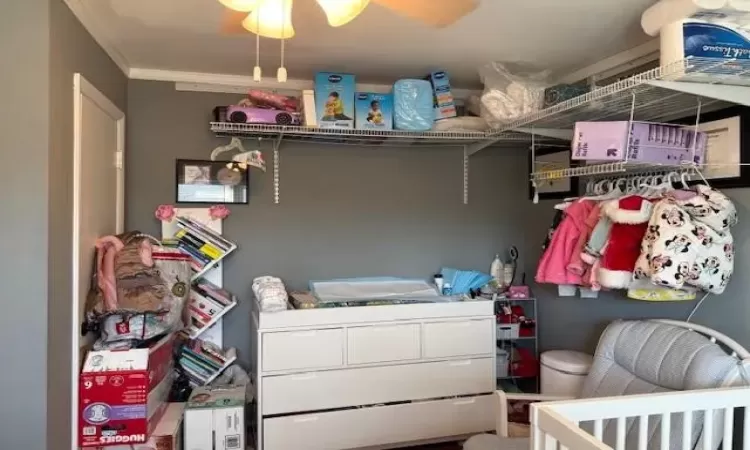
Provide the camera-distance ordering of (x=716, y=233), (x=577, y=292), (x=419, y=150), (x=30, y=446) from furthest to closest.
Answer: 1. (x=419, y=150)
2. (x=577, y=292)
3. (x=716, y=233)
4. (x=30, y=446)

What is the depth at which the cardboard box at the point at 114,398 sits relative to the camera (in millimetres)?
2258

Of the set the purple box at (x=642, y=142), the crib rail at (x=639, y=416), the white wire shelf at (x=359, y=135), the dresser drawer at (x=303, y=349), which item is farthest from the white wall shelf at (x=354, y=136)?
the crib rail at (x=639, y=416)

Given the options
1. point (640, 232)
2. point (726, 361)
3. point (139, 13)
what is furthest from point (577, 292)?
point (139, 13)

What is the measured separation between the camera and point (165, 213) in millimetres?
3033

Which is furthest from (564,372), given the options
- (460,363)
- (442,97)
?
(442,97)

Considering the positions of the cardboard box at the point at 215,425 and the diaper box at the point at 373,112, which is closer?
the cardboard box at the point at 215,425

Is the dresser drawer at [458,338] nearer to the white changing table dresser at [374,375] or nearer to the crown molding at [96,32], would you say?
the white changing table dresser at [374,375]

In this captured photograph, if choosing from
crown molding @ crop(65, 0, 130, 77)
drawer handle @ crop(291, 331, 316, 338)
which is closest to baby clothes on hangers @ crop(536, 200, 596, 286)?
drawer handle @ crop(291, 331, 316, 338)

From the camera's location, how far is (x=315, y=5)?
2.12m

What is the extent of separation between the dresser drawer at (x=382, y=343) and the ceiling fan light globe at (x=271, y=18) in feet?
5.24

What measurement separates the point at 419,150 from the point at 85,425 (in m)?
2.36

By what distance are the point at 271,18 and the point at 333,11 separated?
0.26 m

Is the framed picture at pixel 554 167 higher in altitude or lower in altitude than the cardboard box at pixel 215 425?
higher

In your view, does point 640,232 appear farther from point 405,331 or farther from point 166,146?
point 166,146
